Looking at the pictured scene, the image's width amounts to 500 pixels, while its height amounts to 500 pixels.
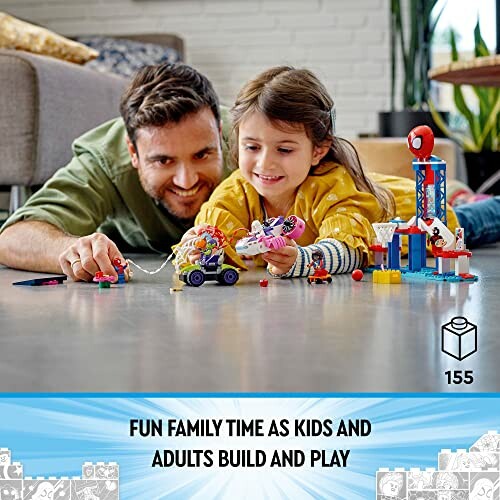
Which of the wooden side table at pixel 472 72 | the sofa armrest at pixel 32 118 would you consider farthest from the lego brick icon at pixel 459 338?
the sofa armrest at pixel 32 118

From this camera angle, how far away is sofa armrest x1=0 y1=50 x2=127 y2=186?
2475 mm

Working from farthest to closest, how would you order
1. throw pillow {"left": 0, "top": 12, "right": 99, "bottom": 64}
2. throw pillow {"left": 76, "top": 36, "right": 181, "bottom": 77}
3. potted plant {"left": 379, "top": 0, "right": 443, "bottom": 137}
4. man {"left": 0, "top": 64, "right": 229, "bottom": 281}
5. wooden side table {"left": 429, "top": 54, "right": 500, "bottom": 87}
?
throw pillow {"left": 76, "top": 36, "right": 181, "bottom": 77} < potted plant {"left": 379, "top": 0, "right": 443, "bottom": 137} < throw pillow {"left": 0, "top": 12, "right": 99, "bottom": 64} < wooden side table {"left": 429, "top": 54, "right": 500, "bottom": 87} < man {"left": 0, "top": 64, "right": 229, "bottom": 281}

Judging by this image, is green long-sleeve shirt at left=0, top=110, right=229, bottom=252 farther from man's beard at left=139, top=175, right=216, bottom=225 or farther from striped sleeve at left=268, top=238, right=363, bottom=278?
striped sleeve at left=268, top=238, right=363, bottom=278

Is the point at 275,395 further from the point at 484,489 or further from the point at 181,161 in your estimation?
the point at 181,161

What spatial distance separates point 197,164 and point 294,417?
50.3 inches

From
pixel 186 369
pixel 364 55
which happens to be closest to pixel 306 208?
pixel 186 369

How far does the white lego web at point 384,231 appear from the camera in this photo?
161 centimetres

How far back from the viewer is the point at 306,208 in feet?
5.88

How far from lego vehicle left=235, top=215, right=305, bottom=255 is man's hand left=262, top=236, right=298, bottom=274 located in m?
0.02

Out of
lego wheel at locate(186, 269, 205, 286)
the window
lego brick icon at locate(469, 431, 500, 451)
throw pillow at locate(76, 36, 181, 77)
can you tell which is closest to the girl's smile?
lego wheel at locate(186, 269, 205, 286)

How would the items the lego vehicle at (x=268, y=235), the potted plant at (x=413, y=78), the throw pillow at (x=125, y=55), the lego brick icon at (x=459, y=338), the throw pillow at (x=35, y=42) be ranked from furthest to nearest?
1. the throw pillow at (x=125, y=55)
2. the potted plant at (x=413, y=78)
3. the throw pillow at (x=35, y=42)
4. the lego vehicle at (x=268, y=235)
5. the lego brick icon at (x=459, y=338)

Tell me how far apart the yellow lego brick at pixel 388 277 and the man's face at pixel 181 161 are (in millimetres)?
561

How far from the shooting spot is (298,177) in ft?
5.81

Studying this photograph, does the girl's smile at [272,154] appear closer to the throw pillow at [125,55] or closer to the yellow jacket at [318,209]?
the yellow jacket at [318,209]
